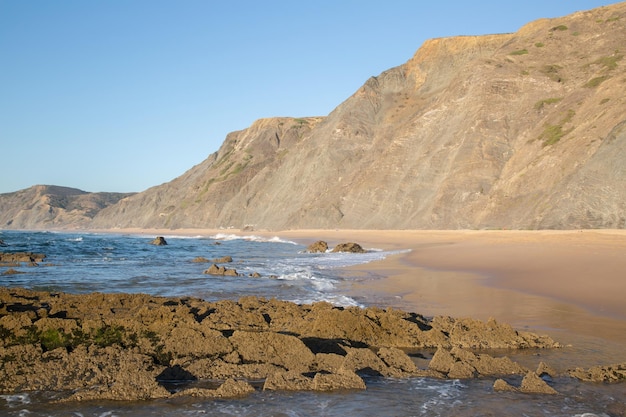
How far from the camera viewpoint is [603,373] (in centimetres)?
645

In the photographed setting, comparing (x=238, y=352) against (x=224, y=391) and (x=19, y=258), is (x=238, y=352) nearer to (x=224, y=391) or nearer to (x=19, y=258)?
(x=224, y=391)

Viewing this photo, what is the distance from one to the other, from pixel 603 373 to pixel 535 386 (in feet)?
3.66

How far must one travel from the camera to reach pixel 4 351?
22.3 ft

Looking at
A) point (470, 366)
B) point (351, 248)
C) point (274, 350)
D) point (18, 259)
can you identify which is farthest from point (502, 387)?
point (18, 259)

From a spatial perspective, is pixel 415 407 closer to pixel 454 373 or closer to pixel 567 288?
pixel 454 373

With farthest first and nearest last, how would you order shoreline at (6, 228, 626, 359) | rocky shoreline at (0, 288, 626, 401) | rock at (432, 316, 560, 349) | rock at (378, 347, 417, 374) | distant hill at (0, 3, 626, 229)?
distant hill at (0, 3, 626, 229), shoreline at (6, 228, 626, 359), rock at (432, 316, 560, 349), rock at (378, 347, 417, 374), rocky shoreline at (0, 288, 626, 401)

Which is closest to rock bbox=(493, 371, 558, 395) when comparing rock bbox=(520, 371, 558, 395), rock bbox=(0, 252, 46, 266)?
rock bbox=(520, 371, 558, 395)

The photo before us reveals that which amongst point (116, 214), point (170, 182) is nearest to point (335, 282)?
point (170, 182)

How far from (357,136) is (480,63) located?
22.9 metres

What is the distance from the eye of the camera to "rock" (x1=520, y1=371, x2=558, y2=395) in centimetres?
597

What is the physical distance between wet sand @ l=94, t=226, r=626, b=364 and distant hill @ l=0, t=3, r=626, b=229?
12278mm

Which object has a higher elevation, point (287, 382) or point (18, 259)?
point (18, 259)

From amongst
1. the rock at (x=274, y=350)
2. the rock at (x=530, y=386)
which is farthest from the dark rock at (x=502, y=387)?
the rock at (x=274, y=350)

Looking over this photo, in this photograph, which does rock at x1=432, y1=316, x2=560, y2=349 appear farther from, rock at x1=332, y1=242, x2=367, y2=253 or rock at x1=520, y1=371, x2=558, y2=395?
rock at x1=332, y1=242, x2=367, y2=253
